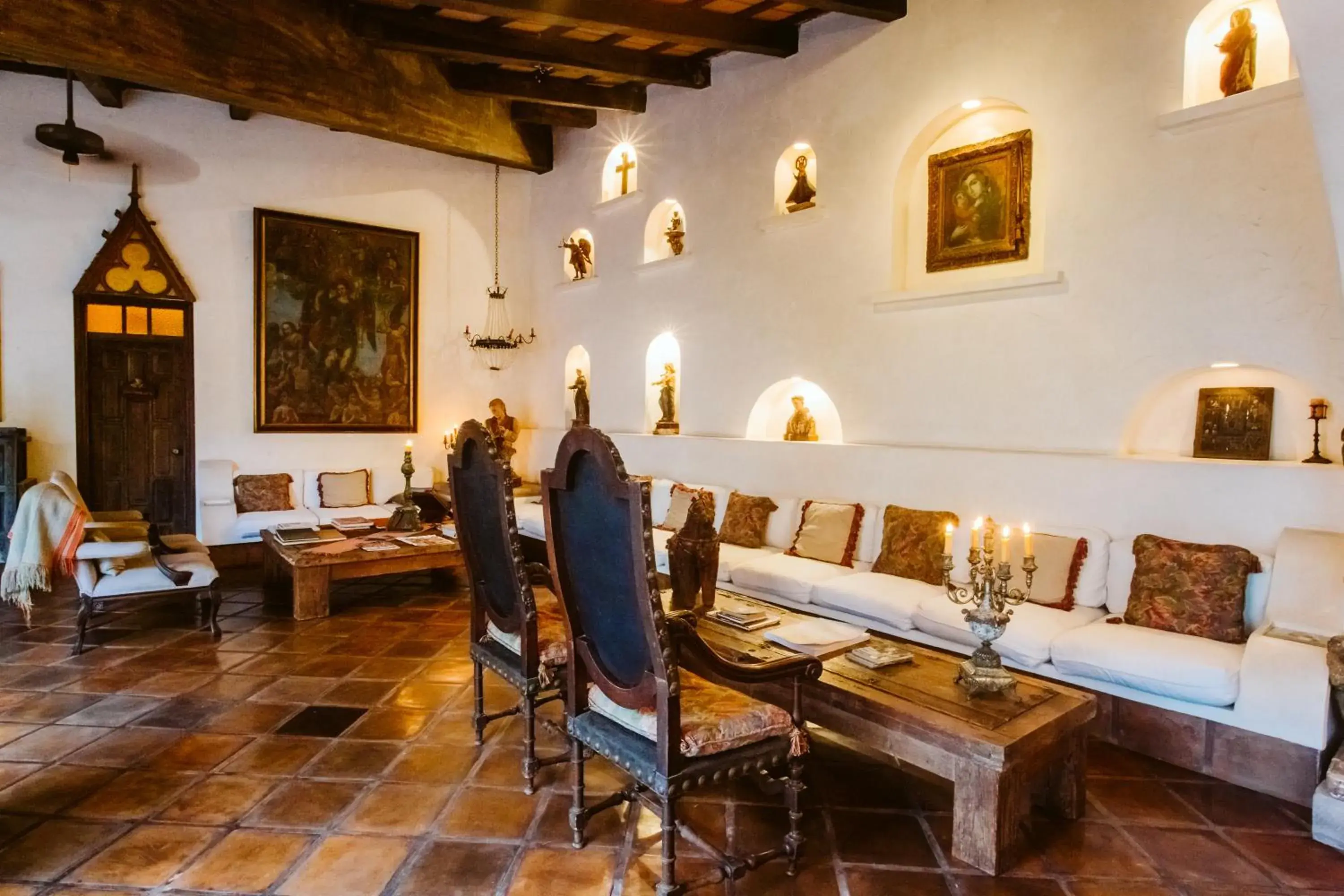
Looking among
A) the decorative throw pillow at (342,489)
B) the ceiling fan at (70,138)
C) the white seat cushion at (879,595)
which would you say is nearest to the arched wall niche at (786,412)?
the white seat cushion at (879,595)

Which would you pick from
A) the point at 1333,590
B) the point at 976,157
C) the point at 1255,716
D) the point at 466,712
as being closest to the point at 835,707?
the point at 1255,716

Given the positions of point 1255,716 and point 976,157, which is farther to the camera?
point 976,157

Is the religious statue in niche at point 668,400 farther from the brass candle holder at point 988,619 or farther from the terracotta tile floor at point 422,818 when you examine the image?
the brass candle holder at point 988,619

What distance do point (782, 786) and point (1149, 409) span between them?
2.82 metres

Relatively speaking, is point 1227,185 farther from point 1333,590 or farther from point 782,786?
point 782,786

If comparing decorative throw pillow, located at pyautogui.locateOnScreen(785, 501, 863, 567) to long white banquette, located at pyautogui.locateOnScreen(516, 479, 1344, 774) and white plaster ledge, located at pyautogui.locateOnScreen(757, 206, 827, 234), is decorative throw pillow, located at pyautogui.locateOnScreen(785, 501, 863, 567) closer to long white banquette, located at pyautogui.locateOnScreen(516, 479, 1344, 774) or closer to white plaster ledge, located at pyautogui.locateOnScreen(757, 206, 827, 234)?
long white banquette, located at pyautogui.locateOnScreen(516, 479, 1344, 774)

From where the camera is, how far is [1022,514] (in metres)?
4.15

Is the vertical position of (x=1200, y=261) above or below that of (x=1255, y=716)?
above

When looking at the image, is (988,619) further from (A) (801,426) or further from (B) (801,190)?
(B) (801,190)

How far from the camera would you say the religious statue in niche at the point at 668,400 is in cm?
690

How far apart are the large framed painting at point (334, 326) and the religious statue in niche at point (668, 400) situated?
277cm

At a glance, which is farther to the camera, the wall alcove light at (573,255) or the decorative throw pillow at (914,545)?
the wall alcove light at (573,255)

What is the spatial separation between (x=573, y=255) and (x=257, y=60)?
341 centimetres

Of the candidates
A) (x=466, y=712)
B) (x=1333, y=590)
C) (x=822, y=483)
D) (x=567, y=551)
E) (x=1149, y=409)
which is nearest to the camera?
(x=567, y=551)
